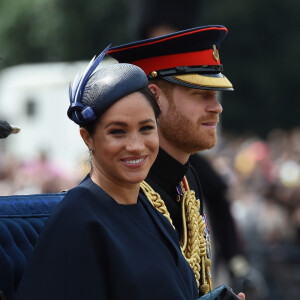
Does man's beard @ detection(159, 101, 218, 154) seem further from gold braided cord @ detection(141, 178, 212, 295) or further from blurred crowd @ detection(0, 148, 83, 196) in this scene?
blurred crowd @ detection(0, 148, 83, 196)

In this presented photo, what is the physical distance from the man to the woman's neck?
30.6 inches

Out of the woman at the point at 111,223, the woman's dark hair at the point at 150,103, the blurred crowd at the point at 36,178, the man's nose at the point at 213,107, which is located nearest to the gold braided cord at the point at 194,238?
the man's nose at the point at 213,107

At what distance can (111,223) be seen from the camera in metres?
3.67

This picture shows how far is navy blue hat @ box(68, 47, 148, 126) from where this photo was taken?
148 inches

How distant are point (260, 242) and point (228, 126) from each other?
20.4 m

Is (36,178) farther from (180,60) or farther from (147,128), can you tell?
(147,128)

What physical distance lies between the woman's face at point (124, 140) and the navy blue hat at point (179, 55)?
0.91 metres

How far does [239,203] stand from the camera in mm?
13047

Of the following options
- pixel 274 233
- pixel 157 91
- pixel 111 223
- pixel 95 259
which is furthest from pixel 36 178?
pixel 95 259

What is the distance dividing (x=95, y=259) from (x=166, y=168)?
1212 millimetres

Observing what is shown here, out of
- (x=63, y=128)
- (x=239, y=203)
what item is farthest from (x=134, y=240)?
(x=63, y=128)

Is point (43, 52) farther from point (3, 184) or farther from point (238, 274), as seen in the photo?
point (238, 274)

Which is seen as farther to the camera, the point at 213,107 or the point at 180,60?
the point at 180,60

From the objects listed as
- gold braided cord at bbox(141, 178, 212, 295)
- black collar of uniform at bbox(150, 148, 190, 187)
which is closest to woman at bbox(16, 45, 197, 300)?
gold braided cord at bbox(141, 178, 212, 295)
